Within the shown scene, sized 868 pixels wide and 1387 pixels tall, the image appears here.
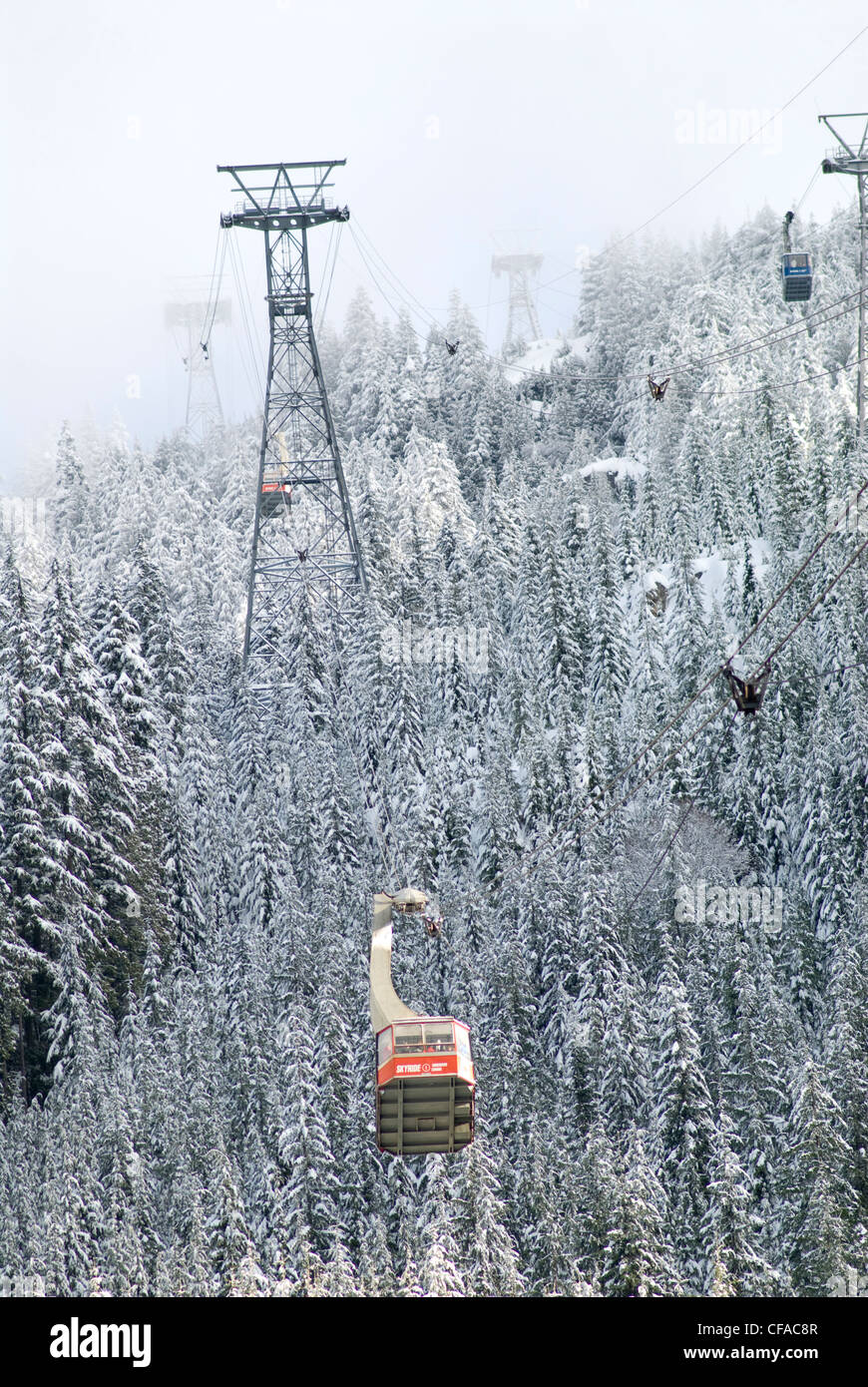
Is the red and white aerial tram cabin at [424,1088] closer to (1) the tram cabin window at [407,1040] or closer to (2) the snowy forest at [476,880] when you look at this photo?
(1) the tram cabin window at [407,1040]

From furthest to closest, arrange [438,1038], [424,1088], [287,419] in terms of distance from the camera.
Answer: [287,419], [438,1038], [424,1088]

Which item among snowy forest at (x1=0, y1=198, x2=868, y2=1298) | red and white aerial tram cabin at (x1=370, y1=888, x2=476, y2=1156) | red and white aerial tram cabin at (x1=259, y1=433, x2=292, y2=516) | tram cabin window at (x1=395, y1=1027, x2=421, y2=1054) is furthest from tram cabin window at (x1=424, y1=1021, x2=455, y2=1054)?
red and white aerial tram cabin at (x1=259, y1=433, x2=292, y2=516)

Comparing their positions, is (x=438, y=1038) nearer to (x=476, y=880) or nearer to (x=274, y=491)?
(x=476, y=880)

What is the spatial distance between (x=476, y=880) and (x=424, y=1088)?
112 ft

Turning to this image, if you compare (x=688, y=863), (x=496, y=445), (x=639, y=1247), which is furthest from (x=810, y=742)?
(x=496, y=445)

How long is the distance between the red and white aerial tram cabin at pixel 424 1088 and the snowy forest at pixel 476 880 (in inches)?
470

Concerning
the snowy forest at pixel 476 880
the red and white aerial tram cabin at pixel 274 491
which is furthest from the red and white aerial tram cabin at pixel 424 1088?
the red and white aerial tram cabin at pixel 274 491

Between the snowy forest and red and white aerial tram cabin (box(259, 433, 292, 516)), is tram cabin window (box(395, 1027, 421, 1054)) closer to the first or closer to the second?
the snowy forest

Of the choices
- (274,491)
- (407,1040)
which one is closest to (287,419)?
(274,491)

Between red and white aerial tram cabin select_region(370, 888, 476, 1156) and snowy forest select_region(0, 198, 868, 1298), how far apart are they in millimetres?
11944

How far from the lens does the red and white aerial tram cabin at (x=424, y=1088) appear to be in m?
27.9

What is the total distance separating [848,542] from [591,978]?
26.6m

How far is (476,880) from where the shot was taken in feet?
204

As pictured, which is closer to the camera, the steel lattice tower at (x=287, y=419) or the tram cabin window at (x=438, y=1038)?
the tram cabin window at (x=438, y=1038)
